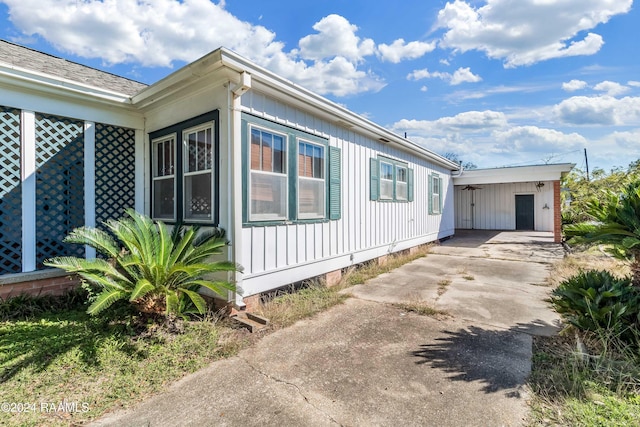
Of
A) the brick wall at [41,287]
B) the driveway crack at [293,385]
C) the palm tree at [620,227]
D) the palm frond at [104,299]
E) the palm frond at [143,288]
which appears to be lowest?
the driveway crack at [293,385]

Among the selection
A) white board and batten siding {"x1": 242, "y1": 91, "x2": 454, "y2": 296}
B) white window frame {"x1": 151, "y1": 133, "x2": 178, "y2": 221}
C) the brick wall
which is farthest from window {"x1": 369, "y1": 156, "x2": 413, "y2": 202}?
the brick wall

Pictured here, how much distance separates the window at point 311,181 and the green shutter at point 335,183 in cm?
19

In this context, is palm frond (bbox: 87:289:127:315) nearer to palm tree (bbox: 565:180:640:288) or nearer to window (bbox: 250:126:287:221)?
window (bbox: 250:126:287:221)

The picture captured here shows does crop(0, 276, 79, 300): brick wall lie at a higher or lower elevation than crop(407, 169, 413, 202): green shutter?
lower

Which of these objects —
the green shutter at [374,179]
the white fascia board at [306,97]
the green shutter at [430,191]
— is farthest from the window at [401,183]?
the green shutter at [430,191]

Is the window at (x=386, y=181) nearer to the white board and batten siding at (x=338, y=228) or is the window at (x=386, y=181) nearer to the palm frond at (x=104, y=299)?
the white board and batten siding at (x=338, y=228)

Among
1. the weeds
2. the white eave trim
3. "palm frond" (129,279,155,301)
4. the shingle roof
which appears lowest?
the weeds

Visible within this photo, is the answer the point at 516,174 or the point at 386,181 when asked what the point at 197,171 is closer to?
the point at 386,181

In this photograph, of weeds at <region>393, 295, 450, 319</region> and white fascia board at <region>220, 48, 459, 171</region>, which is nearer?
white fascia board at <region>220, 48, 459, 171</region>

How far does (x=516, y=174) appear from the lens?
39.2 feet

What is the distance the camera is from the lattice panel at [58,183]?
4387mm

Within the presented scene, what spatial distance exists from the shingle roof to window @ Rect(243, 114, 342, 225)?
117 inches

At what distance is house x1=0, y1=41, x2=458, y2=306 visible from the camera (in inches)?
155

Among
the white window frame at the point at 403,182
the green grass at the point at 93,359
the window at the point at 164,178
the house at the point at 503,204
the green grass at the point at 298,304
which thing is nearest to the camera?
the green grass at the point at 93,359
